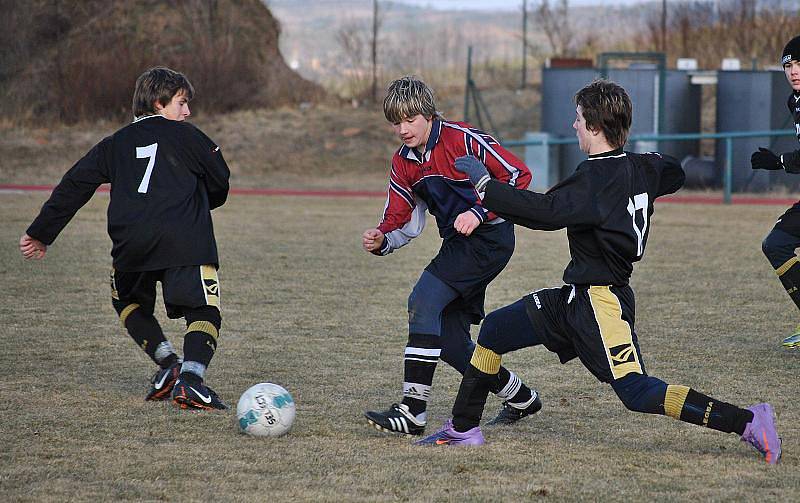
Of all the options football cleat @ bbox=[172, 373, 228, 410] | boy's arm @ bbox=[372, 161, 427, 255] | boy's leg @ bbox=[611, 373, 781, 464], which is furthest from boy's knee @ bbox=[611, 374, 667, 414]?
football cleat @ bbox=[172, 373, 228, 410]

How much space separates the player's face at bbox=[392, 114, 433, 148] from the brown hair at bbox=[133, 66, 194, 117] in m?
1.18

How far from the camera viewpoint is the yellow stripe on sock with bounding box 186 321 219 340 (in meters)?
5.32

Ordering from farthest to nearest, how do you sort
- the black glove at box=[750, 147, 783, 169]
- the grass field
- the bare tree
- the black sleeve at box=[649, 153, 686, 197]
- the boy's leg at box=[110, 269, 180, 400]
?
the bare tree, the black glove at box=[750, 147, 783, 169], the boy's leg at box=[110, 269, 180, 400], the black sleeve at box=[649, 153, 686, 197], the grass field

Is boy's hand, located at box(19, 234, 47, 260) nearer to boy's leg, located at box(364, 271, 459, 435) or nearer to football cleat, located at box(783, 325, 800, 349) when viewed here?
boy's leg, located at box(364, 271, 459, 435)

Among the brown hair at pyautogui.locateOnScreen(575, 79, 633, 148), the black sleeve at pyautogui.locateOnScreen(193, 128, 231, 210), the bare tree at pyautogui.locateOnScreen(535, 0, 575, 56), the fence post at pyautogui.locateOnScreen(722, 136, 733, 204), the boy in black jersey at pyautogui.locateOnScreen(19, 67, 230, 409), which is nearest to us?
the brown hair at pyautogui.locateOnScreen(575, 79, 633, 148)

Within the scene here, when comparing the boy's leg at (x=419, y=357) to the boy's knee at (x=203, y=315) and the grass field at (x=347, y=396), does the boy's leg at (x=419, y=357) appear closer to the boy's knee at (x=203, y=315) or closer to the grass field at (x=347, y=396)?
the grass field at (x=347, y=396)

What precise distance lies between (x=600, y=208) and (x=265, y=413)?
5.38 ft

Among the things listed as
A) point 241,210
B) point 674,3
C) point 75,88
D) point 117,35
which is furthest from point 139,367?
point 674,3

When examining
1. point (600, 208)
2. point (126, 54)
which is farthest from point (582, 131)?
point (126, 54)

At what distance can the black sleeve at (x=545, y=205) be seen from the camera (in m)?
4.25

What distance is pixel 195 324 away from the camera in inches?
210

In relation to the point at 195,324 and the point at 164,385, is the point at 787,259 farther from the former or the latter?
the point at 164,385

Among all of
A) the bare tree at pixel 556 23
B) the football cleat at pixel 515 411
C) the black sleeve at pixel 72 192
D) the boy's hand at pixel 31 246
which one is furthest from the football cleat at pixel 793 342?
the bare tree at pixel 556 23

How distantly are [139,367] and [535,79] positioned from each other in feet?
114
